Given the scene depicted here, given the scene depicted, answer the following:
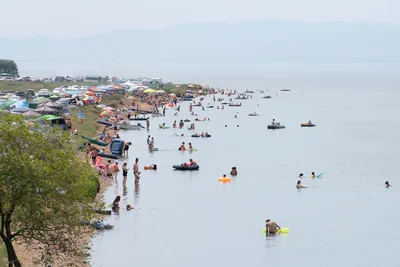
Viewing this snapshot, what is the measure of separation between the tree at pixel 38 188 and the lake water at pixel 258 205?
9.77m

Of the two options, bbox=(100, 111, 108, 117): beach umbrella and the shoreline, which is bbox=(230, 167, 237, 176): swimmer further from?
bbox=(100, 111, 108, 117): beach umbrella

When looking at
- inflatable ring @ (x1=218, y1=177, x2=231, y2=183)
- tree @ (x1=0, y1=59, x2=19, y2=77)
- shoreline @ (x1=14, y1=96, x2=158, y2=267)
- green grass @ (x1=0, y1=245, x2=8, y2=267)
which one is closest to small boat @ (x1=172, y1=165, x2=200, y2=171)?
inflatable ring @ (x1=218, y1=177, x2=231, y2=183)

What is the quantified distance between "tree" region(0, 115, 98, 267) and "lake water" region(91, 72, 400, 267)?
9767 millimetres

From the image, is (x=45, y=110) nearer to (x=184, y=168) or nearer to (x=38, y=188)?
(x=184, y=168)

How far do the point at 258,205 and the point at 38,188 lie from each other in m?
24.4

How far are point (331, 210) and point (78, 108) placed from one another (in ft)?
145

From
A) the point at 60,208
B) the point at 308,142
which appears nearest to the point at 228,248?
the point at 60,208

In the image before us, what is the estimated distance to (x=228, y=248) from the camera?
32625 millimetres

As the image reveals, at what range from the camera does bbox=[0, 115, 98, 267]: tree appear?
1861cm

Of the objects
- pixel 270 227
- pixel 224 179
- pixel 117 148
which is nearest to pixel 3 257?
pixel 270 227

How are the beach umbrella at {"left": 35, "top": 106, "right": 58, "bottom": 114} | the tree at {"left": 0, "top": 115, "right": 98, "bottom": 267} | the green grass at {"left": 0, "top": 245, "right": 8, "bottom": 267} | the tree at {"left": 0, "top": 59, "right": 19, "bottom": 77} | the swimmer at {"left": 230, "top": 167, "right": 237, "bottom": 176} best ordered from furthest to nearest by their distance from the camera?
1. the tree at {"left": 0, "top": 59, "right": 19, "bottom": 77}
2. the beach umbrella at {"left": 35, "top": 106, "right": 58, "bottom": 114}
3. the swimmer at {"left": 230, "top": 167, "right": 237, "bottom": 176}
4. the green grass at {"left": 0, "top": 245, "right": 8, "bottom": 267}
5. the tree at {"left": 0, "top": 115, "right": 98, "bottom": 267}

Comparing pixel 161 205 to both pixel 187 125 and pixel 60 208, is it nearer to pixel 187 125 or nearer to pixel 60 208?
pixel 60 208

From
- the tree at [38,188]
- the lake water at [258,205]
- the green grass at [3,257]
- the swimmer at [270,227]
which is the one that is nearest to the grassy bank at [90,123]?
the lake water at [258,205]

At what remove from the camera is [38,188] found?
741 inches
